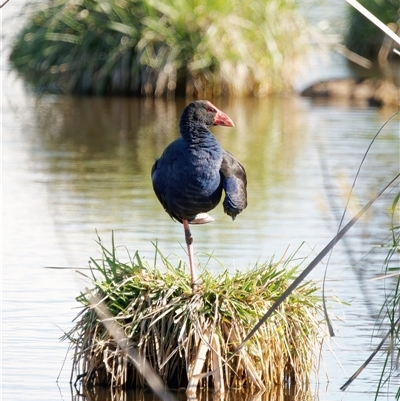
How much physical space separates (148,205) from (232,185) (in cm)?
512

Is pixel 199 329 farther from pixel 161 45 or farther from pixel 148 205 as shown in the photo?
pixel 161 45

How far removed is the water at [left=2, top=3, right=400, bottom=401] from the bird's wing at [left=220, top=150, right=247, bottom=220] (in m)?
0.39

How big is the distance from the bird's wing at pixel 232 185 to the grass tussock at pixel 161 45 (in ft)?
42.8

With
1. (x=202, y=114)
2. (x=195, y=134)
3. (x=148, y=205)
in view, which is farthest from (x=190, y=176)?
(x=148, y=205)

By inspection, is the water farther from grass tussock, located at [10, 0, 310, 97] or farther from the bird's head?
the bird's head

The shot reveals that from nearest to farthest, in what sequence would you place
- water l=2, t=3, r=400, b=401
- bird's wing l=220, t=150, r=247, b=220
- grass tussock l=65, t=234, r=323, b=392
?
grass tussock l=65, t=234, r=323, b=392
bird's wing l=220, t=150, r=247, b=220
water l=2, t=3, r=400, b=401

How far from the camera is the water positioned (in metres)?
6.61

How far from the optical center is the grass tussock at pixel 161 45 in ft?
63.1

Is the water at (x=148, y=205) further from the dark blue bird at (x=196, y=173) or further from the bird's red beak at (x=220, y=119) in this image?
the bird's red beak at (x=220, y=119)

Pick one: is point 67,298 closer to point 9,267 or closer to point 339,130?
point 9,267

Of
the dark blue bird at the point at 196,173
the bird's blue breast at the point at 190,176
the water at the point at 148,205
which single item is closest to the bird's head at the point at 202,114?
the dark blue bird at the point at 196,173

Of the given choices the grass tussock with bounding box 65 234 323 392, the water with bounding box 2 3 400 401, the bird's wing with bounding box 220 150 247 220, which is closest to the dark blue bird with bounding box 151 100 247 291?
the bird's wing with bounding box 220 150 247 220

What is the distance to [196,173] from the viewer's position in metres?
5.98

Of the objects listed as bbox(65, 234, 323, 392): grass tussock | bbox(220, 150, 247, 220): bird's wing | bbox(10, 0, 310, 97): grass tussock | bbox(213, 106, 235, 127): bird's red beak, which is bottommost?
bbox(65, 234, 323, 392): grass tussock
